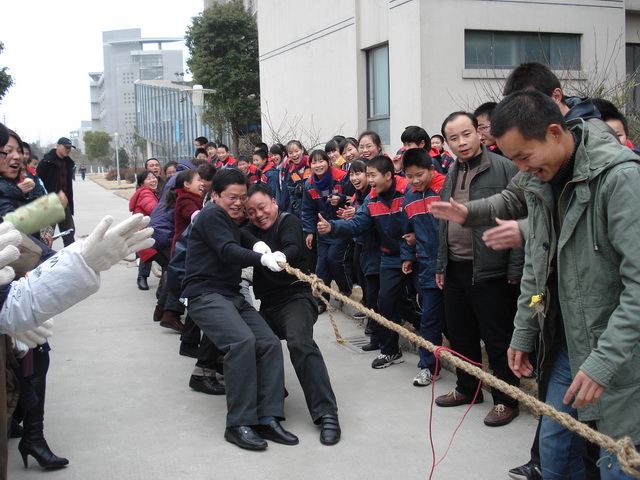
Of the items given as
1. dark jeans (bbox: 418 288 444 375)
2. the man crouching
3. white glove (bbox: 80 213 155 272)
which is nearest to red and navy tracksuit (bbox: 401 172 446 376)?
dark jeans (bbox: 418 288 444 375)

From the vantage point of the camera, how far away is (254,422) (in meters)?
4.30

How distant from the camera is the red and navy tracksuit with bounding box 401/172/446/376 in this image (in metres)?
5.06

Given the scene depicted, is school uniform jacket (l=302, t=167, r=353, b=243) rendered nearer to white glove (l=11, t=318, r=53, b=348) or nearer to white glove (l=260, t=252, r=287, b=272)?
white glove (l=260, t=252, r=287, b=272)

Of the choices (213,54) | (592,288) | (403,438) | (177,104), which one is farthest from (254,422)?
(177,104)

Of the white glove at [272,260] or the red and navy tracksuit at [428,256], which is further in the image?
the red and navy tracksuit at [428,256]

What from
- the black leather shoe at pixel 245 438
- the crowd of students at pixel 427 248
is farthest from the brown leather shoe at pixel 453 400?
the black leather shoe at pixel 245 438

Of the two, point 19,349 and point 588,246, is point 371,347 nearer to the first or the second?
point 19,349

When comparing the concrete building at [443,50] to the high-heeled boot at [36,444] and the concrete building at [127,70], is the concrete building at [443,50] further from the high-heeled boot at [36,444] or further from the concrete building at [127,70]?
the concrete building at [127,70]

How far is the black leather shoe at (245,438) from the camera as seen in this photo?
13.8 feet

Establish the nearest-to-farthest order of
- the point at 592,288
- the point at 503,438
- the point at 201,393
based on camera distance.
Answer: the point at 592,288, the point at 503,438, the point at 201,393

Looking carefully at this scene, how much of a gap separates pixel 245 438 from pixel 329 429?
0.54 m

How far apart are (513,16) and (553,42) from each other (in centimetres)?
106

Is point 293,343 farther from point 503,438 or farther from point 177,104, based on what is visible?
point 177,104

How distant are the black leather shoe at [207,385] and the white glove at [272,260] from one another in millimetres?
1252
